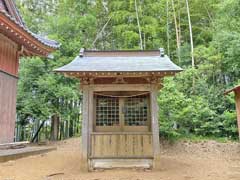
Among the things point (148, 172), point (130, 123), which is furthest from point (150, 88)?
point (148, 172)

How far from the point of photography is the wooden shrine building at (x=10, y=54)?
5871 millimetres

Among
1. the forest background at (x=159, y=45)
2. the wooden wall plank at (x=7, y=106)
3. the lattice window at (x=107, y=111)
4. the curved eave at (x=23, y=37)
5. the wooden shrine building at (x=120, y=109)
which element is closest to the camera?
the curved eave at (x=23, y=37)

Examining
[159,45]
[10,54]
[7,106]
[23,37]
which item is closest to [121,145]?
[7,106]

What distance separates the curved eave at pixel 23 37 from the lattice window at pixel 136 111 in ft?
8.79

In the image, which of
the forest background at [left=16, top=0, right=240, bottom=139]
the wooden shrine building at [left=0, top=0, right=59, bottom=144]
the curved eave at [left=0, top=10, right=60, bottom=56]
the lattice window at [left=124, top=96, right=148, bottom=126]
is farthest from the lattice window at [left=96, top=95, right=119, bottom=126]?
the forest background at [left=16, top=0, right=240, bottom=139]

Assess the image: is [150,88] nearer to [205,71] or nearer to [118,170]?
[118,170]

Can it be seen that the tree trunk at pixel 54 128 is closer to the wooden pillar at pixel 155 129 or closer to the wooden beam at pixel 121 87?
the wooden beam at pixel 121 87

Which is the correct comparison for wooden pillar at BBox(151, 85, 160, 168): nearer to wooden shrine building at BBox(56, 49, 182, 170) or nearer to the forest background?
wooden shrine building at BBox(56, 49, 182, 170)

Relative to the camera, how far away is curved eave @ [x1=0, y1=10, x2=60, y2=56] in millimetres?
4902

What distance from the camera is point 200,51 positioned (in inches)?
457

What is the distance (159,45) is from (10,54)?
8.57 metres

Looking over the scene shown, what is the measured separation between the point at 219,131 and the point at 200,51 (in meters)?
3.87

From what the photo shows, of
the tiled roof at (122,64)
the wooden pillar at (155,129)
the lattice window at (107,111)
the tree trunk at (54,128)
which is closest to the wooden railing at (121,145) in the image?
the wooden pillar at (155,129)

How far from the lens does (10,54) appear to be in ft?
21.0
